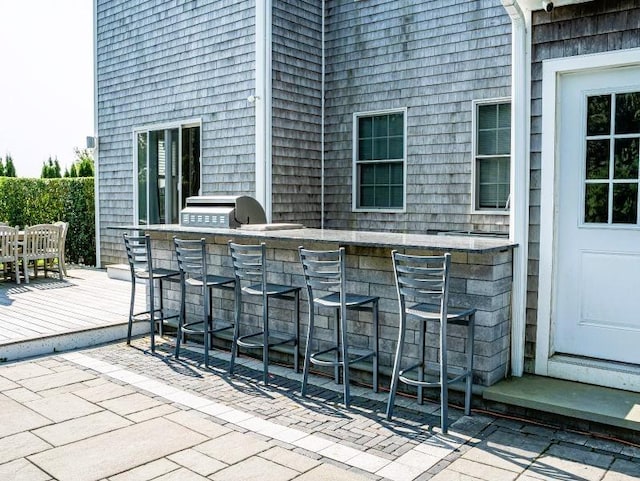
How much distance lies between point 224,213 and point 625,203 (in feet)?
12.8

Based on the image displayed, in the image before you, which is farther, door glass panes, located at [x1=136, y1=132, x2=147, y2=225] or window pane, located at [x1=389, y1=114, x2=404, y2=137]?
door glass panes, located at [x1=136, y1=132, x2=147, y2=225]

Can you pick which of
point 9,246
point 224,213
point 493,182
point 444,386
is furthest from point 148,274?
point 9,246

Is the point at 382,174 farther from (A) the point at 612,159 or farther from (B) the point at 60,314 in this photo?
(B) the point at 60,314

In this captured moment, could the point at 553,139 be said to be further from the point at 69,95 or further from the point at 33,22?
the point at 69,95

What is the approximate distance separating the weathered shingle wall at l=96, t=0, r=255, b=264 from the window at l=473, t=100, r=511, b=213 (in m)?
2.93

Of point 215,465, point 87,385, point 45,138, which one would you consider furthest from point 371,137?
point 45,138

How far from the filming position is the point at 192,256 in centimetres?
534

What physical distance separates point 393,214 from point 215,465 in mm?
5271

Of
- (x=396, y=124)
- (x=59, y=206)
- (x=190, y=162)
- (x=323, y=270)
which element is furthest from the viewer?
(x=59, y=206)

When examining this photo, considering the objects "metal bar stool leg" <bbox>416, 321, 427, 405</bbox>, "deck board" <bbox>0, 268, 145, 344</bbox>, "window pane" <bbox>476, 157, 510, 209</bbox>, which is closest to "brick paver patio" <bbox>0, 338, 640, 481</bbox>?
"metal bar stool leg" <bbox>416, 321, 427, 405</bbox>

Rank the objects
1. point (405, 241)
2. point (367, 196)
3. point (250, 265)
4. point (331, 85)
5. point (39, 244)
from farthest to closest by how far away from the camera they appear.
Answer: point (39, 244) < point (331, 85) < point (367, 196) < point (250, 265) < point (405, 241)

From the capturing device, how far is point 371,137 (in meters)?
8.28

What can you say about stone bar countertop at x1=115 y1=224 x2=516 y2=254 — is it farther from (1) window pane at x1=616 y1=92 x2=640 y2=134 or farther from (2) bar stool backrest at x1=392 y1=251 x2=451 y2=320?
(1) window pane at x1=616 y1=92 x2=640 y2=134

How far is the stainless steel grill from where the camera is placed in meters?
6.53
